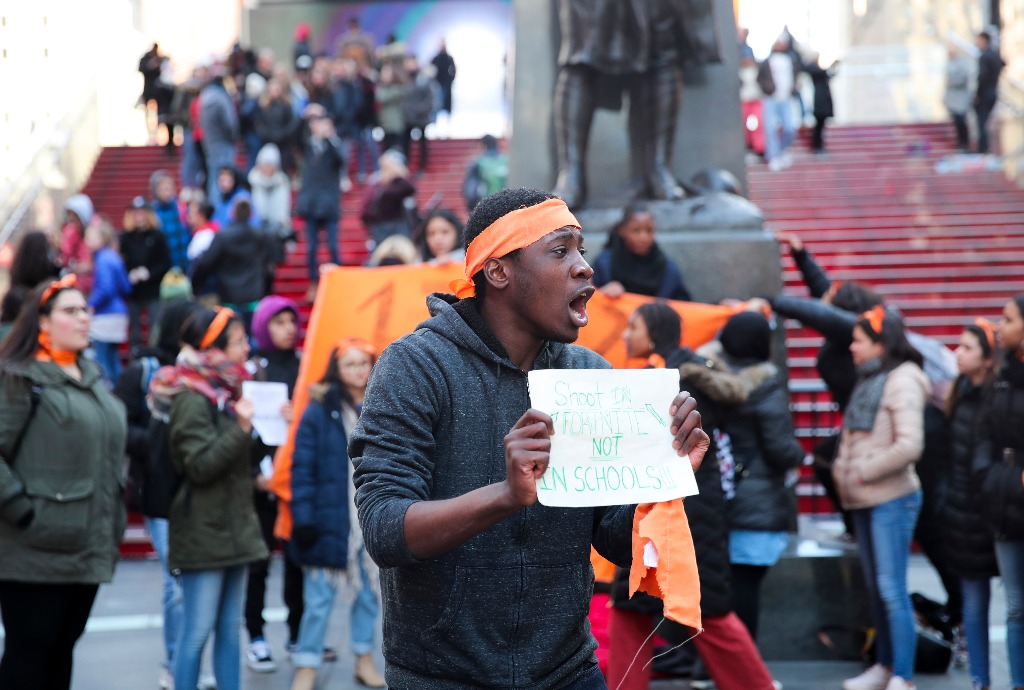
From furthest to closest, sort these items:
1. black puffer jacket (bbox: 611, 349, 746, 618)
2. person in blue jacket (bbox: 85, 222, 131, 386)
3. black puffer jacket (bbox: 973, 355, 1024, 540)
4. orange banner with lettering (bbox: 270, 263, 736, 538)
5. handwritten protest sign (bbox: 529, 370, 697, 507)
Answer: person in blue jacket (bbox: 85, 222, 131, 386) → orange banner with lettering (bbox: 270, 263, 736, 538) → black puffer jacket (bbox: 973, 355, 1024, 540) → black puffer jacket (bbox: 611, 349, 746, 618) → handwritten protest sign (bbox: 529, 370, 697, 507)

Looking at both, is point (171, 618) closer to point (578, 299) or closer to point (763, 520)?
point (763, 520)

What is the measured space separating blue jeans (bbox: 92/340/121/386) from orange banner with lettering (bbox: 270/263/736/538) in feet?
17.2

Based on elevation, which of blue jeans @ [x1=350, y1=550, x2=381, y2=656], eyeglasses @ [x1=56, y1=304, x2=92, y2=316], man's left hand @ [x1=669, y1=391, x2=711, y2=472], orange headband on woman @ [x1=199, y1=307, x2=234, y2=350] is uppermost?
man's left hand @ [x1=669, y1=391, x2=711, y2=472]

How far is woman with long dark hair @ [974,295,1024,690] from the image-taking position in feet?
18.6

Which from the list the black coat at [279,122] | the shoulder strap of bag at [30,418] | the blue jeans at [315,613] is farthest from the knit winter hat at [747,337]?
the black coat at [279,122]

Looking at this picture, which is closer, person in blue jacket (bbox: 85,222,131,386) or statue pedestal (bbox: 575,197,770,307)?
statue pedestal (bbox: 575,197,770,307)

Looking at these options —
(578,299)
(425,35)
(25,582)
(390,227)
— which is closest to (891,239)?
(390,227)

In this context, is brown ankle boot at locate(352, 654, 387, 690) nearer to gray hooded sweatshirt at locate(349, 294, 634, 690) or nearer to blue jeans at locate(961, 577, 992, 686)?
blue jeans at locate(961, 577, 992, 686)

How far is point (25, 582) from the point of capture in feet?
16.9

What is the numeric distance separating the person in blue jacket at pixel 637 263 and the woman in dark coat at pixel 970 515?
1.79 metres

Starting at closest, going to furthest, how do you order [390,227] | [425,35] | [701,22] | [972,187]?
[701,22], [390,227], [972,187], [425,35]

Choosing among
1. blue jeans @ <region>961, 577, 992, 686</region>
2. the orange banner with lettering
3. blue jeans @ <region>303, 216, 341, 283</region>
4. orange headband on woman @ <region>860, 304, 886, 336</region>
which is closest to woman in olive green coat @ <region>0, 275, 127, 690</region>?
the orange banner with lettering

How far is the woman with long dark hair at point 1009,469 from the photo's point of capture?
5656 millimetres

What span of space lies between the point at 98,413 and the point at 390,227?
7.74m
